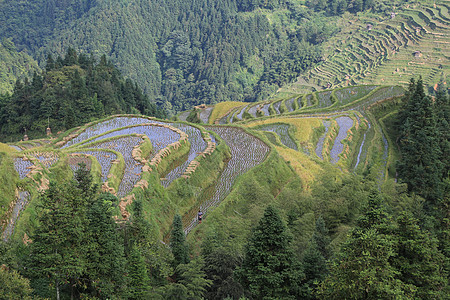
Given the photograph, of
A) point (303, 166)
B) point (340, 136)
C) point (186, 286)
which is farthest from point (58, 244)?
point (340, 136)

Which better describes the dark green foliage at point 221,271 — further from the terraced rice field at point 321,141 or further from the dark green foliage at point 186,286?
the terraced rice field at point 321,141

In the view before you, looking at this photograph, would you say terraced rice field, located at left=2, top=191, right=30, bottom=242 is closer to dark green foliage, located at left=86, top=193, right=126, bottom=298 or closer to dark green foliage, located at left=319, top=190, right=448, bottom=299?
dark green foliage, located at left=86, top=193, right=126, bottom=298

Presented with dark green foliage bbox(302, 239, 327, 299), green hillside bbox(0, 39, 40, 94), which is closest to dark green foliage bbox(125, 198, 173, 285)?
dark green foliage bbox(302, 239, 327, 299)

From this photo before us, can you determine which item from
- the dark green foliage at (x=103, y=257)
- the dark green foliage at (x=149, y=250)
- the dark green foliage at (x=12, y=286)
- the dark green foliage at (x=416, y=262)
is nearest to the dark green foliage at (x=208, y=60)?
the dark green foliage at (x=149, y=250)

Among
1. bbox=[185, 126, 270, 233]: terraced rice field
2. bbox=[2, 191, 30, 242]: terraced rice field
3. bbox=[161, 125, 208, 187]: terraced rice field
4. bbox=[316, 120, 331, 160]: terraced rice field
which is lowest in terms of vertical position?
bbox=[316, 120, 331, 160]: terraced rice field

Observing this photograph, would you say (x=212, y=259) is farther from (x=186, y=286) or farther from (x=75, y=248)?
(x=75, y=248)

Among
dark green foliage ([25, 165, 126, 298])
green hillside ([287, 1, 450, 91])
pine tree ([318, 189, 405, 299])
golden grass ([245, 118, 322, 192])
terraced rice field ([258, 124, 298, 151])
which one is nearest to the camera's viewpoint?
dark green foliage ([25, 165, 126, 298])
